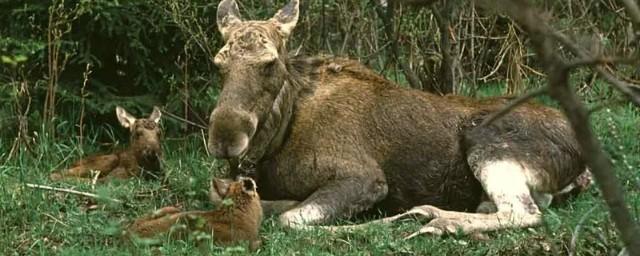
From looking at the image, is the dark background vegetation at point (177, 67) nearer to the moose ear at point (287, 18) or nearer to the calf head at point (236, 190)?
the calf head at point (236, 190)

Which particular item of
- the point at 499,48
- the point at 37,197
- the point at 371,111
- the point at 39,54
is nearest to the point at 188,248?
the point at 37,197

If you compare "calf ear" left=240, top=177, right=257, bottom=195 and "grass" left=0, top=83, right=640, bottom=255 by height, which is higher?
"calf ear" left=240, top=177, right=257, bottom=195

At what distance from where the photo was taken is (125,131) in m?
11.2

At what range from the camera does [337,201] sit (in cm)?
855

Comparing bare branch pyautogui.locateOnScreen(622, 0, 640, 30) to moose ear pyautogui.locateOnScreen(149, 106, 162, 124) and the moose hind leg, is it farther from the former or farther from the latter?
moose ear pyautogui.locateOnScreen(149, 106, 162, 124)

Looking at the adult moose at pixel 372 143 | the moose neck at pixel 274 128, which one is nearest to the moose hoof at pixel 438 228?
the adult moose at pixel 372 143

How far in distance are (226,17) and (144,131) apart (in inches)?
50.0

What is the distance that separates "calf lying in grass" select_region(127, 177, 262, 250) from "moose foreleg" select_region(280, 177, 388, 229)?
682mm

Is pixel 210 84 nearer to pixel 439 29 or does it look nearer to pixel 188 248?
pixel 439 29

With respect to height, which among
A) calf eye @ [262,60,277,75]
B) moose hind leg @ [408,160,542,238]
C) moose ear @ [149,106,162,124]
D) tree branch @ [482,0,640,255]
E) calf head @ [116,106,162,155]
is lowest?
calf head @ [116,106,162,155]

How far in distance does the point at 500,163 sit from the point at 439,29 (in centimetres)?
308

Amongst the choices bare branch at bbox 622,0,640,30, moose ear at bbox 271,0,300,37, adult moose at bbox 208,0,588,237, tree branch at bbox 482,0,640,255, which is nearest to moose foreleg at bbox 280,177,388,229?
adult moose at bbox 208,0,588,237

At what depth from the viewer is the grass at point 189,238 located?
7.31 metres

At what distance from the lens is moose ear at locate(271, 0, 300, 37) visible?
9109mm
